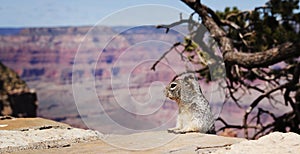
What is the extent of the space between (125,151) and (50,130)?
1.54 m

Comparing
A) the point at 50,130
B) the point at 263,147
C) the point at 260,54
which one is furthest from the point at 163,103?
the point at 260,54

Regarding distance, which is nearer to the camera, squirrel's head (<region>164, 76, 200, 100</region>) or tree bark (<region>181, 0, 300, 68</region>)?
squirrel's head (<region>164, 76, 200, 100</region>)

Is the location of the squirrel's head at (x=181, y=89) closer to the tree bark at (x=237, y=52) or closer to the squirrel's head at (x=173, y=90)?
the squirrel's head at (x=173, y=90)

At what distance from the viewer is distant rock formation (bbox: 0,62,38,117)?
3397cm

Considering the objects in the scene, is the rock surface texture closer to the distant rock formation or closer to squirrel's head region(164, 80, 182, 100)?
squirrel's head region(164, 80, 182, 100)

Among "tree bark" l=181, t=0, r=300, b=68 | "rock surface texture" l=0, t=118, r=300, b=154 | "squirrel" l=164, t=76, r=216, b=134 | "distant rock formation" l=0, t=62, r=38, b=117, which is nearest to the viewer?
"rock surface texture" l=0, t=118, r=300, b=154

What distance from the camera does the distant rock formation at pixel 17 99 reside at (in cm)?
3397

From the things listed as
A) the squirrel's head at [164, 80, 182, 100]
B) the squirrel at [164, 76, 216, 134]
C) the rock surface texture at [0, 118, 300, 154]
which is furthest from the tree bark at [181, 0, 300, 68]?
the rock surface texture at [0, 118, 300, 154]

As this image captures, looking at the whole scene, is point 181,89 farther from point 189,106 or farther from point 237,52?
point 237,52

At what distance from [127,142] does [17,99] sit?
31.3 m

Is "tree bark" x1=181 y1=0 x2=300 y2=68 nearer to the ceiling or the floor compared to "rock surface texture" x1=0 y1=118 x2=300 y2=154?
nearer to the ceiling

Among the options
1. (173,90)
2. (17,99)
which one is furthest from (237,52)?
(17,99)

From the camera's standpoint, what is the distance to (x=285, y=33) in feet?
38.4

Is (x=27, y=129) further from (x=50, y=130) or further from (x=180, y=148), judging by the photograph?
(x=180, y=148)
